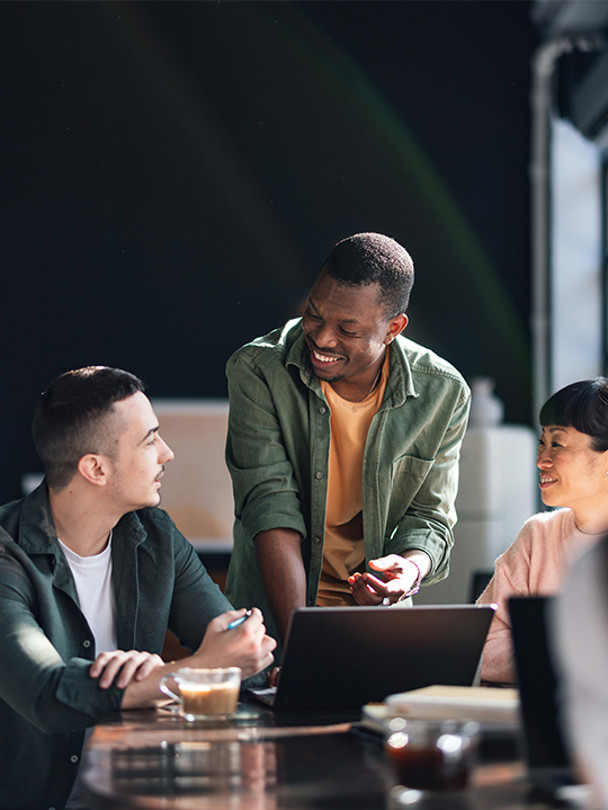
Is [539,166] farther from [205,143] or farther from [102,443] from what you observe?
[102,443]

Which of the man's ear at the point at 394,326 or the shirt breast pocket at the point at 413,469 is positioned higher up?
the man's ear at the point at 394,326

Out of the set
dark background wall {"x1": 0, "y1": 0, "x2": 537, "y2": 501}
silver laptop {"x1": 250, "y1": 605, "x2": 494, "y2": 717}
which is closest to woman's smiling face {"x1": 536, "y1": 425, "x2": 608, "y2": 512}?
silver laptop {"x1": 250, "y1": 605, "x2": 494, "y2": 717}

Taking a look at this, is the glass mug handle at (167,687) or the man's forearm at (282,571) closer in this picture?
the glass mug handle at (167,687)

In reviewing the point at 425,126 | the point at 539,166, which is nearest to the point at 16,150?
the point at 425,126

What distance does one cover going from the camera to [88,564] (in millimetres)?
1775

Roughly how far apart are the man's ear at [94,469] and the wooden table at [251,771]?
1.75 feet

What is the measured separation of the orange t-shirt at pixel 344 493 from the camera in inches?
86.2

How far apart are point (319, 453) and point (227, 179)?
12.0ft

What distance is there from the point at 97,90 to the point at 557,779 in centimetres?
510

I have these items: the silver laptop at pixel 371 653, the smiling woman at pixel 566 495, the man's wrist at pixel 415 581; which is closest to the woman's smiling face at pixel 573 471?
the smiling woman at pixel 566 495

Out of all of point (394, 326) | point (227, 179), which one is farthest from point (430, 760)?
point (227, 179)

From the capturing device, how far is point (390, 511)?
2.24 m

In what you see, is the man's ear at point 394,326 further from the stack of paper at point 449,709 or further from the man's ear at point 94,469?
the stack of paper at point 449,709

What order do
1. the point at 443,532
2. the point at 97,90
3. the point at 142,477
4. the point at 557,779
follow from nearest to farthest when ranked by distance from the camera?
the point at 557,779 → the point at 142,477 → the point at 443,532 → the point at 97,90
